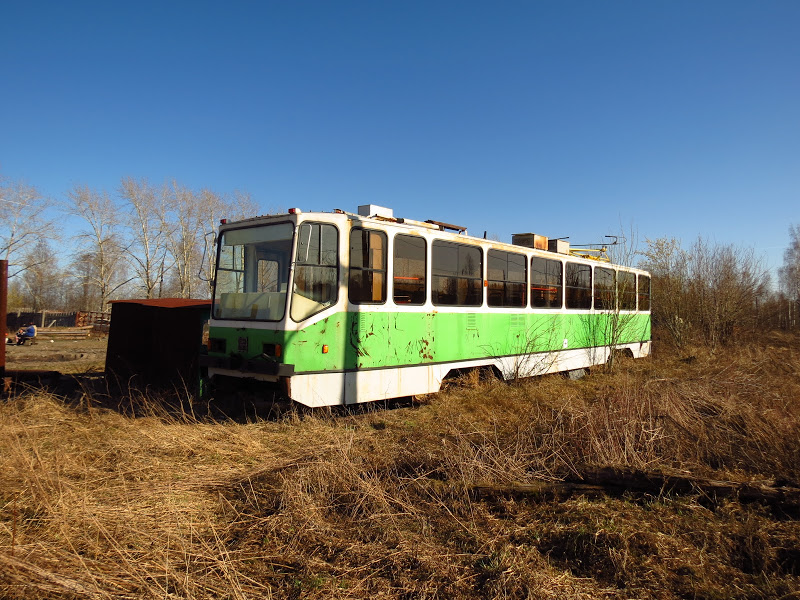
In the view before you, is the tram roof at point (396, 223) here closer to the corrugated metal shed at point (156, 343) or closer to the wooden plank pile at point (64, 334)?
the corrugated metal shed at point (156, 343)

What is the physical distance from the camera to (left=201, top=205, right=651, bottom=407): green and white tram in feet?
22.3

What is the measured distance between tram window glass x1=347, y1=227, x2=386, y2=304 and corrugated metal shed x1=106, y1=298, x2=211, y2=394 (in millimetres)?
2913

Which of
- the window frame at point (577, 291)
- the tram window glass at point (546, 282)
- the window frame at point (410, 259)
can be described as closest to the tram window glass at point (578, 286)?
the window frame at point (577, 291)

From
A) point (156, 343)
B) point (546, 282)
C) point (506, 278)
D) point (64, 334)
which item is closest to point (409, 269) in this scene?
point (506, 278)

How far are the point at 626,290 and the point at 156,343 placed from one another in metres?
11.4

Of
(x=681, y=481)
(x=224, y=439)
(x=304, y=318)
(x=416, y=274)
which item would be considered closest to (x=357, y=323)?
(x=304, y=318)

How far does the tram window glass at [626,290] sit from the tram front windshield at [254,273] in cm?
965

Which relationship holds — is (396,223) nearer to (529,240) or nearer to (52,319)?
(529,240)

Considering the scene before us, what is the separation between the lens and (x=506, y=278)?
9930 mm

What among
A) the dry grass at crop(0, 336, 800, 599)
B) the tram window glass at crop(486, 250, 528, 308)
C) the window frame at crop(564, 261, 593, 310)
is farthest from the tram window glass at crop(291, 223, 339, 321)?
the window frame at crop(564, 261, 593, 310)

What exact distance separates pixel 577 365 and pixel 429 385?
546 centimetres

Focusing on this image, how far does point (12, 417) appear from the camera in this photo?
6555 millimetres

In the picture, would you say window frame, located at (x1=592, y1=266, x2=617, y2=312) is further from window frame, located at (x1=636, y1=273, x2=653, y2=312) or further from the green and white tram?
the green and white tram

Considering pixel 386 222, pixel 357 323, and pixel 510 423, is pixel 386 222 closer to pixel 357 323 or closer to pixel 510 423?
pixel 357 323
